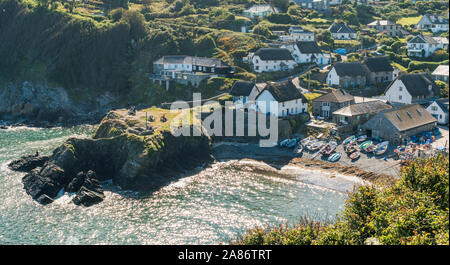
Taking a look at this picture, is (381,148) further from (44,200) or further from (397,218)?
(44,200)

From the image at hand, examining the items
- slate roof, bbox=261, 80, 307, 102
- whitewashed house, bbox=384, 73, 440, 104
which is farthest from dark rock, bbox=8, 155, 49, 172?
whitewashed house, bbox=384, 73, 440, 104

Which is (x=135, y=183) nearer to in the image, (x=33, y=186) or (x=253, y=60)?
(x=33, y=186)

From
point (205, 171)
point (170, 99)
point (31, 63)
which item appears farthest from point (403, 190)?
point (31, 63)

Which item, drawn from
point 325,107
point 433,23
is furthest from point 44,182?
point 433,23

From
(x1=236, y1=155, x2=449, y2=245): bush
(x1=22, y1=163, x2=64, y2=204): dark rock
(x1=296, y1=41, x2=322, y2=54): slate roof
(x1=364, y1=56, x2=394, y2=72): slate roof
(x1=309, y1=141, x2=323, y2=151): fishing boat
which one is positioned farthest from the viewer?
(x1=296, y1=41, x2=322, y2=54): slate roof

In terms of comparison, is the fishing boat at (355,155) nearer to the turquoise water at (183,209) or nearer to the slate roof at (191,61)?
the turquoise water at (183,209)

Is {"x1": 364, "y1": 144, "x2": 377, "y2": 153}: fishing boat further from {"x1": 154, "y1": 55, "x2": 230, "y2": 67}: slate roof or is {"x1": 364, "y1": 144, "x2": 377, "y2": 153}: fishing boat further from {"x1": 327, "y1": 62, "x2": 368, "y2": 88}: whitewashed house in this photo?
{"x1": 154, "y1": 55, "x2": 230, "y2": 67}: slate roof
